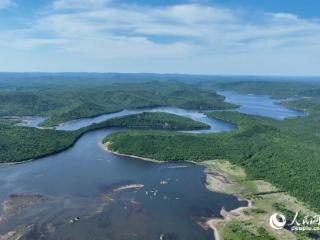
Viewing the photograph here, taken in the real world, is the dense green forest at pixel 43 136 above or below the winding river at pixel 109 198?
above

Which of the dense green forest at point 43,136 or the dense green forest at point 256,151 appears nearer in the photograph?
the dense green forest at point 256,151

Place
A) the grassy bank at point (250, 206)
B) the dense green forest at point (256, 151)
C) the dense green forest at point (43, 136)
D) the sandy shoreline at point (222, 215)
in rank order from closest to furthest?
the grassy bank at point (250, 206)
the sandy shoreline at point (222, 215)
the dense green forest at point (256, 151)
the dense green forest at point (43, 136)

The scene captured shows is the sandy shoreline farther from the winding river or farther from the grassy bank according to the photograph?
the winding river

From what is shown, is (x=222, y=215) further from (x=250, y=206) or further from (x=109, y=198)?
(x=109, y=198)

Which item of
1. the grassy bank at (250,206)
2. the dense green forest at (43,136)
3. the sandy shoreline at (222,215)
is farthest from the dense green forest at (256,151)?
the dense green forest at (43,136)

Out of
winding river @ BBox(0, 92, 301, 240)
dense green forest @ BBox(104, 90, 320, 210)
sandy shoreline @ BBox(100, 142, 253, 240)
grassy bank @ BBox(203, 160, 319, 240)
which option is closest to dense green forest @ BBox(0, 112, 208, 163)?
winding river @ BBox(0, 92, 301, 240)

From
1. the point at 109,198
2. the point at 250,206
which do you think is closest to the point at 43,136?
the point at 109,198

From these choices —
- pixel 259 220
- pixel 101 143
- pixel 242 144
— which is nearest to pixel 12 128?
pixel 101 143

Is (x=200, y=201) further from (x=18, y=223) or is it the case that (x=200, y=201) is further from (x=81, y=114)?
(x=81, y=114)

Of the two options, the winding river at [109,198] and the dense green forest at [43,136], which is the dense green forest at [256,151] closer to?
the winding river at [109,198]
